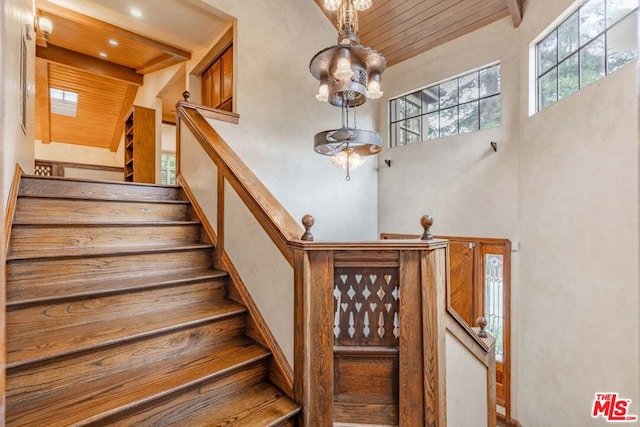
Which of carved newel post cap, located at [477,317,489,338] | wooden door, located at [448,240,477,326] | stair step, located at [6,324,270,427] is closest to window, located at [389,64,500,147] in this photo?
wooden door, located at [448,240,477,326]

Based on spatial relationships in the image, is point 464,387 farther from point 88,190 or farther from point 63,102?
point 63,102

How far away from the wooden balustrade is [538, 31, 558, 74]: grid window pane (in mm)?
3114

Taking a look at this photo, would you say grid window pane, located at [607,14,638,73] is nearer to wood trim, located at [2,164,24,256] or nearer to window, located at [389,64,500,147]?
window, located at [389,64,500,147]

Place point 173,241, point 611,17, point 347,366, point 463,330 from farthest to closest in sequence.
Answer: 1. point 611,17
2. point 173,241
3. point 463,330
4. point 347,366

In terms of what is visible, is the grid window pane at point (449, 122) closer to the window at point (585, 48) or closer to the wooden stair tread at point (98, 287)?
the window at point (585, 48)

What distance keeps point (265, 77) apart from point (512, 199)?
338cm

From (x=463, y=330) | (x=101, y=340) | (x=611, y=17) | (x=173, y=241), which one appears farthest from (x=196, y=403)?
(x=611, y=17)

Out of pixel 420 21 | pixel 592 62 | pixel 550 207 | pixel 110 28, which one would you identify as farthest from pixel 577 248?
pixel 110 28

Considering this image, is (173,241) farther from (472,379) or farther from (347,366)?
(472,379)

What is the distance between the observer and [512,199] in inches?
144

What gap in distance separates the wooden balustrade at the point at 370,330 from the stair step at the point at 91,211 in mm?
1428

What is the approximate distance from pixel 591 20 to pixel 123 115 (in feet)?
26.9

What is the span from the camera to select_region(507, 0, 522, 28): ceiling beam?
3527mm

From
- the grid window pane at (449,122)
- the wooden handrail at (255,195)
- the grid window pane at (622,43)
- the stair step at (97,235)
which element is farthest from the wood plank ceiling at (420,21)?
the stair step at (97,235)
